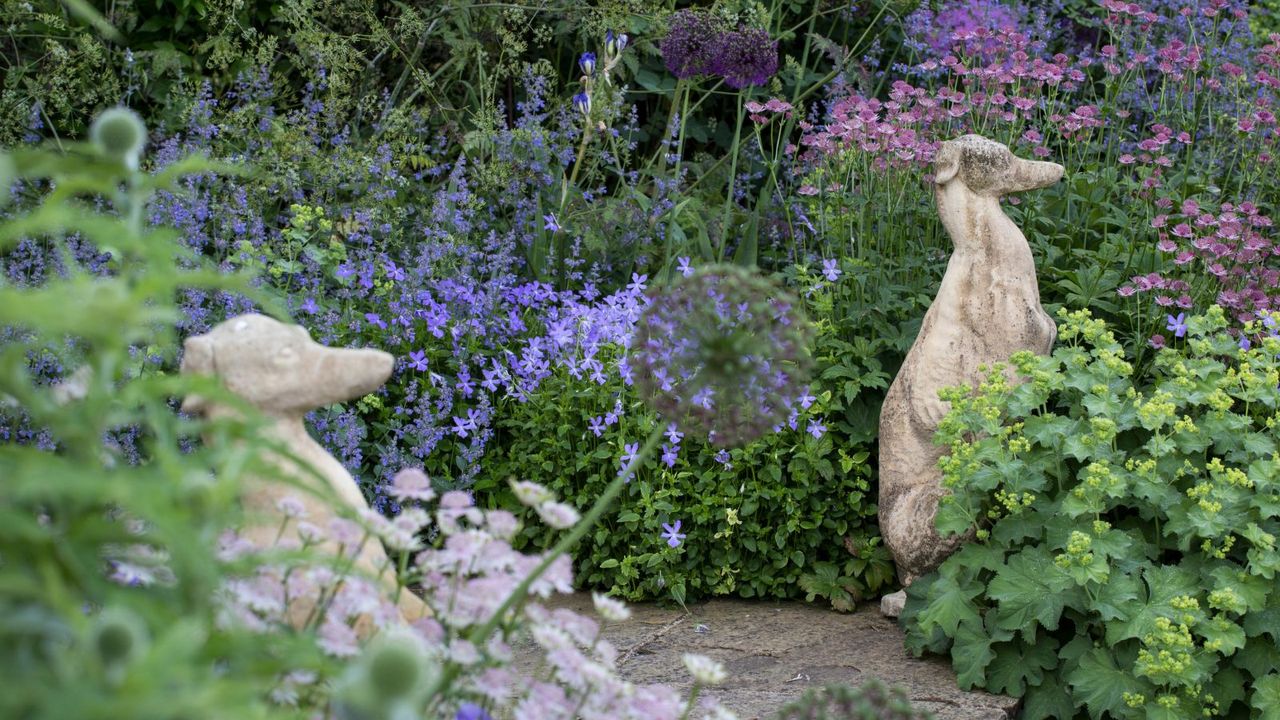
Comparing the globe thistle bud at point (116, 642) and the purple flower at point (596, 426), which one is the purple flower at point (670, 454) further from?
the globe thistle bud at point (116, 642)

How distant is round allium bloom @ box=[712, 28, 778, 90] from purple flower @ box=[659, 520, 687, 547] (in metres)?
1.51

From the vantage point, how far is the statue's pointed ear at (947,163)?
12.5 ft

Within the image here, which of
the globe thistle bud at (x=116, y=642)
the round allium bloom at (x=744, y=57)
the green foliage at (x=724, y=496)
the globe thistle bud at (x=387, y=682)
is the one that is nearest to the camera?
the globe thistle bud at (x=387, y=682)

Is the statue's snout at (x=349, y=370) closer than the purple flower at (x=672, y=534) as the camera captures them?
Yes

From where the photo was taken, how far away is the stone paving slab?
3373mm

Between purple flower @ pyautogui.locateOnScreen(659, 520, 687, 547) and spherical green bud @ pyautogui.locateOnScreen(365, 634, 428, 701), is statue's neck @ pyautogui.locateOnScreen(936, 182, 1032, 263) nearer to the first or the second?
purple flower @ pyautogui.locateOnScreen(659, 520, 687, 547)

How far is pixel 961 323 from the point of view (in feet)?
12.5

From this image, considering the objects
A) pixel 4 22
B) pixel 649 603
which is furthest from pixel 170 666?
pixel 4 22

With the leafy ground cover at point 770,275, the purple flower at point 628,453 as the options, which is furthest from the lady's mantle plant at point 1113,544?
the purple flower at point 628,453

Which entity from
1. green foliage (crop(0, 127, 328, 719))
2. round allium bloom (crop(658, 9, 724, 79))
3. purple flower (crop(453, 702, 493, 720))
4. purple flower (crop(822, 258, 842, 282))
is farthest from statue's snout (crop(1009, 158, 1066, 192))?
green foliage (crop(0, 127, 328, 719))

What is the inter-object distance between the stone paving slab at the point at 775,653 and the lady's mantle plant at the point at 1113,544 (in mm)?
93

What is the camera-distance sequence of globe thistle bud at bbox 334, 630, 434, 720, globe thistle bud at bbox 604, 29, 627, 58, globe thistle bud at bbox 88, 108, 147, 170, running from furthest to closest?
1. globe thistle bud at bbox 604, 29, 627, 58
2. globe thistle bud at bbox 88, 108, 147, 170
3. globe thistle bud at bbox 334, 630, 434, 720

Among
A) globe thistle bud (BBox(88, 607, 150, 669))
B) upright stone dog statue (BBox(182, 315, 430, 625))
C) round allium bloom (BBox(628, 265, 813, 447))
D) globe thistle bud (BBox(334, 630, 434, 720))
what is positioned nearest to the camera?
globe thistle bud (BBox(334, 630, 434, 720))

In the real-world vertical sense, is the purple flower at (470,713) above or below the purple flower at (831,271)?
above
